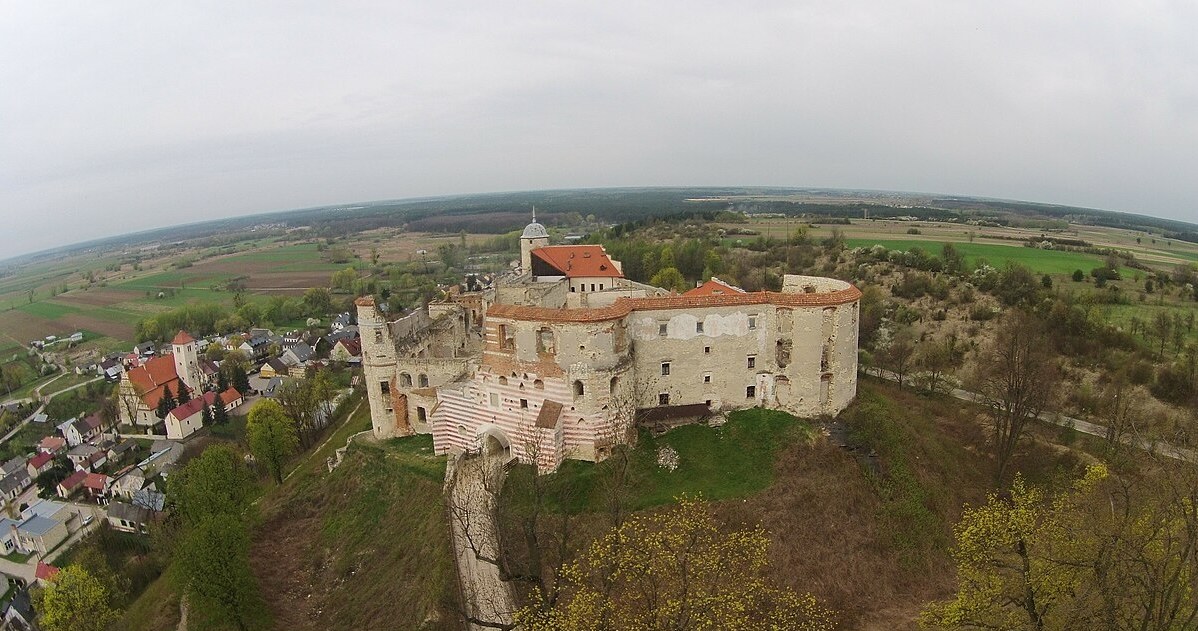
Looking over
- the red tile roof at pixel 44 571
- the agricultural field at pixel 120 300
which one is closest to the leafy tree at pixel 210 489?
the red tile roof at pixel 44 571

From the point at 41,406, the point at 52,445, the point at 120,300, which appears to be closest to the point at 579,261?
the point at 52,445

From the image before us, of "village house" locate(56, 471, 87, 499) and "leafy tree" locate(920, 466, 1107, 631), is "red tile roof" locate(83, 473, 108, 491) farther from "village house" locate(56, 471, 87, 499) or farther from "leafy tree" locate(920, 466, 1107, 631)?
"leafy tree" locate(920, 466, 1107, 631)

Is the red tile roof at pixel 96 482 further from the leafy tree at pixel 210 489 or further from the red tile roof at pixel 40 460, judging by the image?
the leafy tree at pixel 210 489

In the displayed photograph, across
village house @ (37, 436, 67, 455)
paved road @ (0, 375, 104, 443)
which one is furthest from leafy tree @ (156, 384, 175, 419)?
paved road @ (0, 375, 104, 443)

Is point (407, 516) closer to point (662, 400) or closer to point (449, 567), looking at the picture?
point (449, 567)

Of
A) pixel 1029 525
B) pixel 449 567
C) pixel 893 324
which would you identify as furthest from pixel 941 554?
pixel 893 324

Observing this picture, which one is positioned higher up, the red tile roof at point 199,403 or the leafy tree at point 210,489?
the leafy tree at point 210,489

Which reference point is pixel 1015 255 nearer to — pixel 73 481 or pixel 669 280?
pixel 669 280
